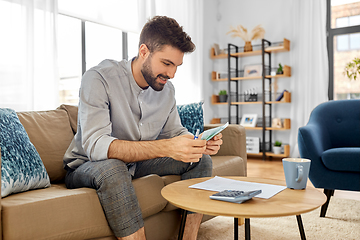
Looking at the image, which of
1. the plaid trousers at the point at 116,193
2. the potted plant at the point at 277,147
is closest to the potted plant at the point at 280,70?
the potted plant at the point at 277,147

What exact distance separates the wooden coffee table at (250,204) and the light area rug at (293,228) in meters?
0.76

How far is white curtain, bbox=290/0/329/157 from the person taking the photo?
425 centimetres

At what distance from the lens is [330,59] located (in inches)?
174

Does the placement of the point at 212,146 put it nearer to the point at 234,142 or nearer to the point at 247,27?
the point at 234,142

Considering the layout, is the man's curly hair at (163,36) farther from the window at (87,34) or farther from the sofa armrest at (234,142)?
the window at (87,34)

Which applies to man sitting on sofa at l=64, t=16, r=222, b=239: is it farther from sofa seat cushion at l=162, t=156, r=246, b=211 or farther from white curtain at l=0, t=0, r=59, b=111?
white curtain at l=0, t=0, r=59, b=111

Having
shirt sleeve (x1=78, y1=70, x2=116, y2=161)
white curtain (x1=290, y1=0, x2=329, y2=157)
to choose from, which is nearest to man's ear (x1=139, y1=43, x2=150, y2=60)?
shirt sleeve (x1=78, y1=70, x2=116, y2=161)

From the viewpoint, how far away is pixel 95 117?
127 cm

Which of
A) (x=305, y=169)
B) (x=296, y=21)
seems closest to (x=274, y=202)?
(x=305, y=169)

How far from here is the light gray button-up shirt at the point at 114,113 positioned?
49.9 inches

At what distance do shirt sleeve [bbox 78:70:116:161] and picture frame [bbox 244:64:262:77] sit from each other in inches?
146

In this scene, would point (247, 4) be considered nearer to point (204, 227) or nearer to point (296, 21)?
point (296, 21)

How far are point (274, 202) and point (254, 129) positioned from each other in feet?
12.7

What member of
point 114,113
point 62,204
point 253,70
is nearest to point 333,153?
point 114,113
